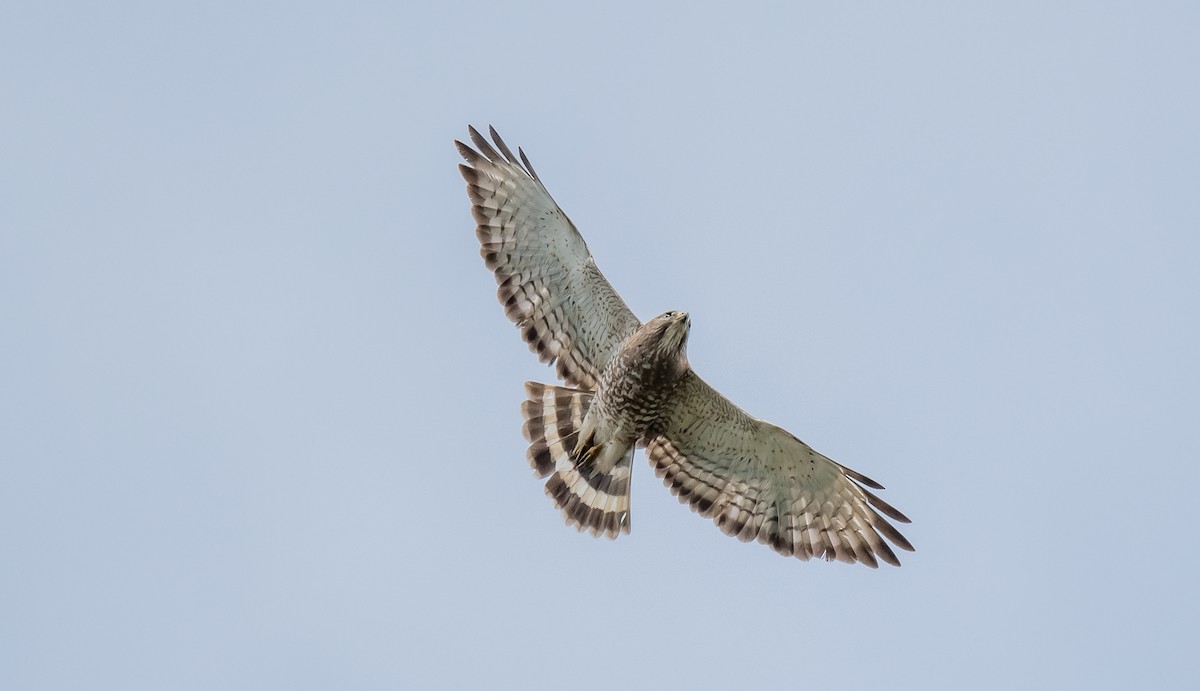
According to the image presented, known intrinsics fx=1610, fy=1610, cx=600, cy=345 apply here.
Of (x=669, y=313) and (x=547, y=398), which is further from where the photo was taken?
(x=547, y=398)

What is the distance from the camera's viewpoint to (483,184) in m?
13.9

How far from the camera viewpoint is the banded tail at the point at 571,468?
571 inches

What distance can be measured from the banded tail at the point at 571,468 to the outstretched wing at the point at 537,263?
0.44 meters

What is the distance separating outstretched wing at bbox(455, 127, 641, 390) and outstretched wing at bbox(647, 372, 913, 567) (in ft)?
3.08

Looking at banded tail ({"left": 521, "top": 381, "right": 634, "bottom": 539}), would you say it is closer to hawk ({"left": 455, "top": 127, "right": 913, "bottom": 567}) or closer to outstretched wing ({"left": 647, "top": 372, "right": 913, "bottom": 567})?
hawk ({"left": 455, "top": 127, "right": 913, "bottom": 567})

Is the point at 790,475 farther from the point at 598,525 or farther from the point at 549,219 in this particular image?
the point at 549,219

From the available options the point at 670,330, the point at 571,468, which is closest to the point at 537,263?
the point at 670,330

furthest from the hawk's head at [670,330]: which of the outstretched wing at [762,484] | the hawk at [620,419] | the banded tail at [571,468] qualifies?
the banded tail at [571,468]

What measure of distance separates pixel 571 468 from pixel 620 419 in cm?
80

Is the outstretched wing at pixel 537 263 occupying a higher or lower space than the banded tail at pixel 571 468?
higher

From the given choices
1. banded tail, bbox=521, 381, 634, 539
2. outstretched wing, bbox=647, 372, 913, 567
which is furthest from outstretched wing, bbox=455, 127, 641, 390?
outstretched wing, bbox=647, 372, 913, 567

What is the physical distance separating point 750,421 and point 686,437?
72cm

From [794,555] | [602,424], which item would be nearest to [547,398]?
[602,424]

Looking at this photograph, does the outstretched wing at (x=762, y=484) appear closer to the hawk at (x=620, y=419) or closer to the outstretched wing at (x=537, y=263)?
the hawk at (x=620, y=419)
